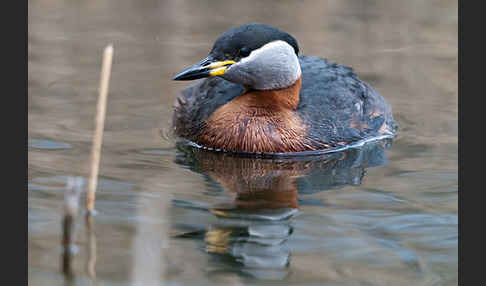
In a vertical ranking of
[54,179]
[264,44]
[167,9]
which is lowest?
[54,179]

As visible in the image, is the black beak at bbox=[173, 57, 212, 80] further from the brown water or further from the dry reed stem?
the dry reed stem

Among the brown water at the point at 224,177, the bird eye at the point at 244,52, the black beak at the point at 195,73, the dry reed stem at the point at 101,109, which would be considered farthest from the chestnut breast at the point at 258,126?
the dry reed stem at the point at 101,109

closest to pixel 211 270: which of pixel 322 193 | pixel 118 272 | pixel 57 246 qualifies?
pixel 118 272

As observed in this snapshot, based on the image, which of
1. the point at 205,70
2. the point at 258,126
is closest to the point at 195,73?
the point at 205,70

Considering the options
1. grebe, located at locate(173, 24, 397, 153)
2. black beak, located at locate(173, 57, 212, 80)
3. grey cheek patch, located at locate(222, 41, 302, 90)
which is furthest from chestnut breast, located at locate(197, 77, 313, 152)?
black beak, located at locate(173, 57, 212, 80)

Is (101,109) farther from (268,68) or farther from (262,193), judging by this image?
(268,68)

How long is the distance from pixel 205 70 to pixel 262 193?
1.36 meters

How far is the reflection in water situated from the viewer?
567cm

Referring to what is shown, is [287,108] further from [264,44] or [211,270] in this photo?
[211,270]

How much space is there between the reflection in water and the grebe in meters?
0.17

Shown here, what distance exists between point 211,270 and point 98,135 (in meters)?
1.16

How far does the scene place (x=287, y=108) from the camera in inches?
324

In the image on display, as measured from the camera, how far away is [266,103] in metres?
8.22

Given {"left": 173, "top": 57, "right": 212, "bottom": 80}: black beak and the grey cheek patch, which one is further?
the grey cheek patch
